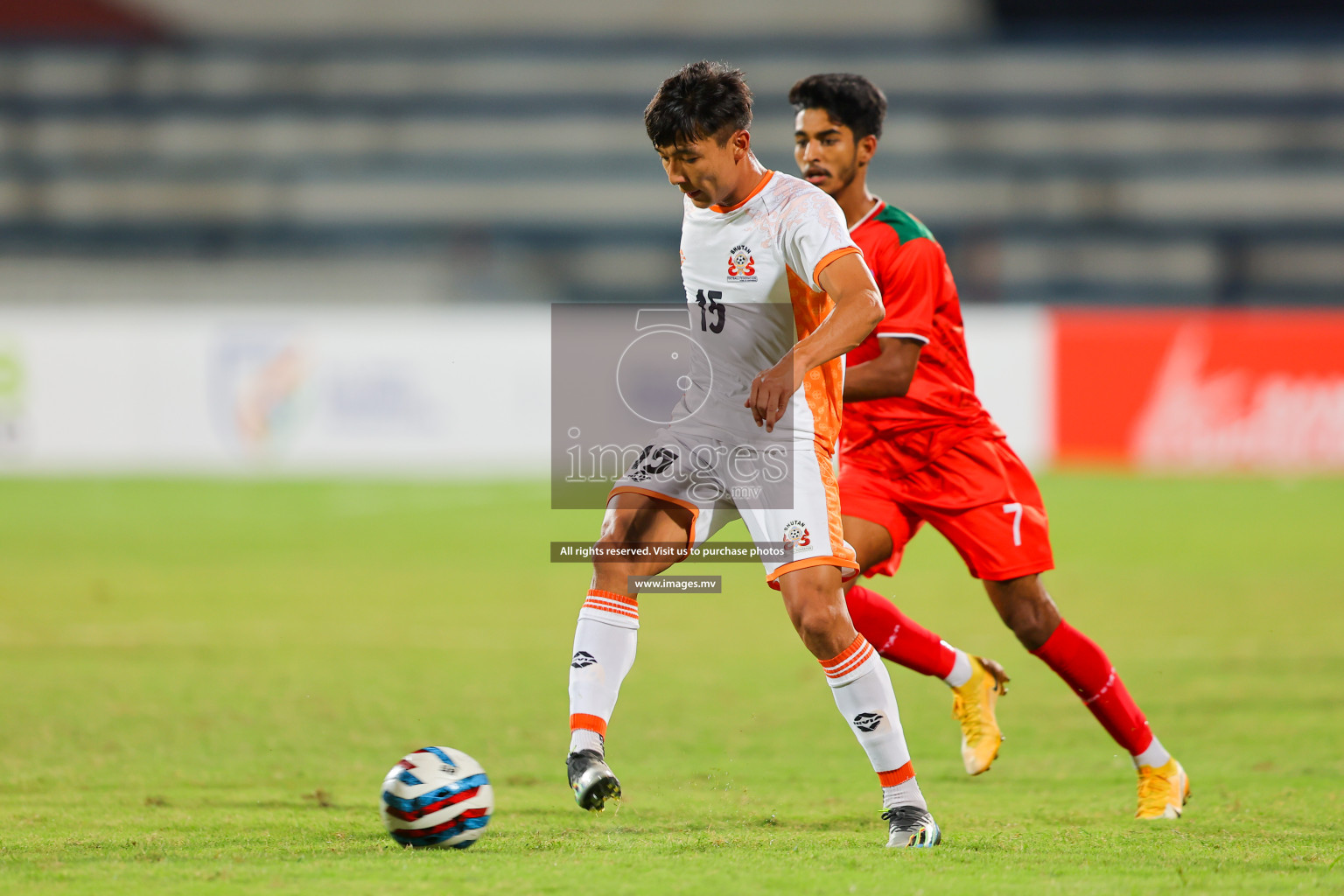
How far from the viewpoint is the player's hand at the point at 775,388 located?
351 cm

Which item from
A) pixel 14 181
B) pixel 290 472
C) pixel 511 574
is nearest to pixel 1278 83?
pixel 290 472

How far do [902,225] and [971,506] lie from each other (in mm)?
915

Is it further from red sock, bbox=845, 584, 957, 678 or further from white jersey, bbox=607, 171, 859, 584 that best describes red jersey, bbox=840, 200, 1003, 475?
white jersey, bbox=607, 171, 859, 584

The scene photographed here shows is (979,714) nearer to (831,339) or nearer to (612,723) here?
(612,723)

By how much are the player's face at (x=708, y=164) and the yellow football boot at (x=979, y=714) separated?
6.90ft

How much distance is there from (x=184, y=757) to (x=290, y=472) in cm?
1156

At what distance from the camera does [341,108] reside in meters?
25.3

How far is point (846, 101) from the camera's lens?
4.56 metres

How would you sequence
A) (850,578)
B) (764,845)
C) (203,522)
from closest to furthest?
(764,845), (850,578), (203,522)

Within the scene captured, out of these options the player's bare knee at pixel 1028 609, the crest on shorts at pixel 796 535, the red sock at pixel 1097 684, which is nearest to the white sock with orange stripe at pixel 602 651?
the crest on shorts at pixel 796 535

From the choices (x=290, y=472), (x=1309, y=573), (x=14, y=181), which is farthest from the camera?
(x=14, y=181)

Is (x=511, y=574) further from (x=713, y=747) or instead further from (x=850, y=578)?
(x=850, y=578)

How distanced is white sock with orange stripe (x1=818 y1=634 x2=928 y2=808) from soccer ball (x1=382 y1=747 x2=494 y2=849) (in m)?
0.97

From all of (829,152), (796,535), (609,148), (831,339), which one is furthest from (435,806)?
(609,148)
